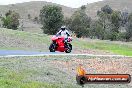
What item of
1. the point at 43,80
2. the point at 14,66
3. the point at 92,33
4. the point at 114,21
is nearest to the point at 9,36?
the point at 14,66

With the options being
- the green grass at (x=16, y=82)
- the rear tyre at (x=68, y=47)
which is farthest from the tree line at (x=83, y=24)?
the green grass at (x=16, y=82)

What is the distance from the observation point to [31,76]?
62.4ft

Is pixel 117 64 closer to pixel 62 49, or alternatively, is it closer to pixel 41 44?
pixel 62 49

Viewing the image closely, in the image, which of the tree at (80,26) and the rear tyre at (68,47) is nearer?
the rear tyre at (68,47)

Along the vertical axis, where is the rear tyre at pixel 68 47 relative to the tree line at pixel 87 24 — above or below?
above

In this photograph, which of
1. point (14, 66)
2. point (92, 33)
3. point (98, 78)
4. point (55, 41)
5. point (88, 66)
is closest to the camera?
point (98, 78)

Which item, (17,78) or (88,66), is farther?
(88,66)

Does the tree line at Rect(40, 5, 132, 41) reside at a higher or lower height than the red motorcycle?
lower

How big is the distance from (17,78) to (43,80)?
5.19 ft

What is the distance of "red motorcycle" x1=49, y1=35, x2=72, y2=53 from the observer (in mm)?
36031

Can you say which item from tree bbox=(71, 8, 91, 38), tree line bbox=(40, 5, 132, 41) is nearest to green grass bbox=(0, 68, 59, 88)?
tree line bbox=(40, 5, 132, 41)

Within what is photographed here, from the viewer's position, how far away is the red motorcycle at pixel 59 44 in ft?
118

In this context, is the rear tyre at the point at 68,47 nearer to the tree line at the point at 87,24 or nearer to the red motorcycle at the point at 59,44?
the red motorcycle at the point at 59,44

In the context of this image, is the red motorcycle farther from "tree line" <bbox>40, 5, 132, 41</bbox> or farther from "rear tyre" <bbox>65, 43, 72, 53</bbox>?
"tree line" <bbox>40, 5, 132, 41</bbox>
